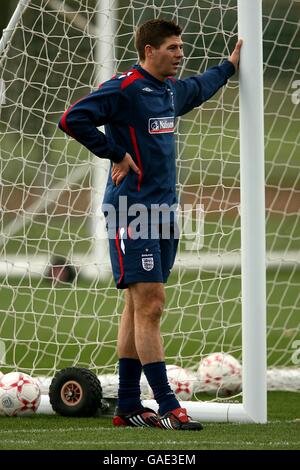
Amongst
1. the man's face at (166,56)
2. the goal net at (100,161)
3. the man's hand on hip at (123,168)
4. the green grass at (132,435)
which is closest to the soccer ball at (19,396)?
the green grass at (132,435)

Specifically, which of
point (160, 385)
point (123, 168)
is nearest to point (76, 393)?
point (160, 385)

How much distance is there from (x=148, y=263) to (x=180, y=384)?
44.5 inches

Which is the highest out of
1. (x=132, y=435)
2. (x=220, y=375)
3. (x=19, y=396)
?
(x=220, y=375)

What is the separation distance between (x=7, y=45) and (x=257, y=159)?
5.76 ft

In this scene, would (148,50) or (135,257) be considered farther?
(148,50)

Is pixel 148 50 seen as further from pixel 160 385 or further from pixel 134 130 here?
pixel 160 385

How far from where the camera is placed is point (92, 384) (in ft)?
19.1

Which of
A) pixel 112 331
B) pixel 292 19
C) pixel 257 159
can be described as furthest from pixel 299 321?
pixel 257 159

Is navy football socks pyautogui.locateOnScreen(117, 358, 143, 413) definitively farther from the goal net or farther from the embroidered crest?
the goal net

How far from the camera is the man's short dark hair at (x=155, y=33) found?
17.6 ft

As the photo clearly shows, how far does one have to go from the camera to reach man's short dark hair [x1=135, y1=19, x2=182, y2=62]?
537cm

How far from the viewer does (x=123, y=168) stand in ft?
17.3
